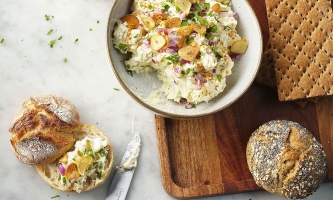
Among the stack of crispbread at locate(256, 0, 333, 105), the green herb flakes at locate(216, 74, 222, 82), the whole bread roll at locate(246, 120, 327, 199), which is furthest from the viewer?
the stack of crispbread at locate(256, 0, 333, 105)

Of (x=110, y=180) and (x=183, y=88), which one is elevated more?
(x=183, y=88)

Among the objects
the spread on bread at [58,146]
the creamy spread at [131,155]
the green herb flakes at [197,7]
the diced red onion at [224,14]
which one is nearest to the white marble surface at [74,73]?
the creamy spread at [131,155]

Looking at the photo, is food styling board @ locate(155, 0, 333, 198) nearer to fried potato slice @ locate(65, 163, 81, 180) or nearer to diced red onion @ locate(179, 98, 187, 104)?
diced red onion @ locate(179, 98, 187, 104)

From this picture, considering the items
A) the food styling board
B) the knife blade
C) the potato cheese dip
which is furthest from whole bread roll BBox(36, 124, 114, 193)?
the potato cheese dip

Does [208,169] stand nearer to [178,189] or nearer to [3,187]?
[178,189]

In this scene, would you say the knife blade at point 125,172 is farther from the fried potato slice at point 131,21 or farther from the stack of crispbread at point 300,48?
the stack of crispbread at point 300,48

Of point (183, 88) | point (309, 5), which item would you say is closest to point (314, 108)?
point (309, 5)
